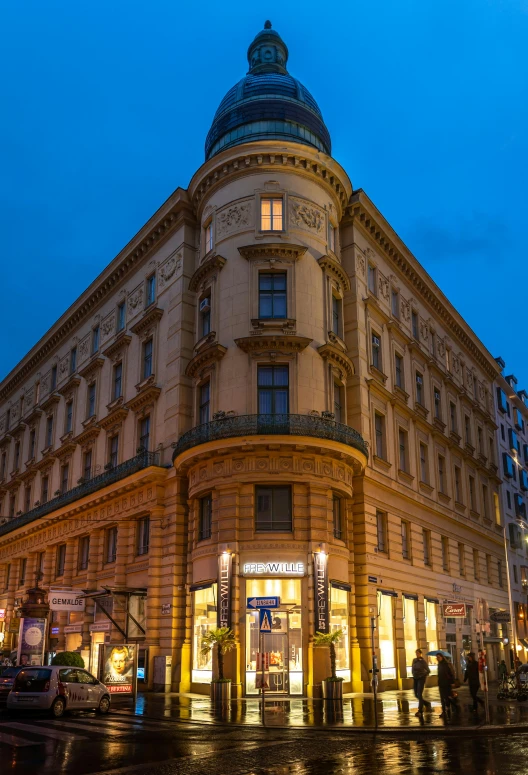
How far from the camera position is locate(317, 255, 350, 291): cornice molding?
1407 inches

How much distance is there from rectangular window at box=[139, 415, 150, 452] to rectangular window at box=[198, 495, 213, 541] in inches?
263

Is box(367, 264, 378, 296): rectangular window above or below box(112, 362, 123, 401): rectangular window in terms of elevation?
above

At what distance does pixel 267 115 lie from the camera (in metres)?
40.0

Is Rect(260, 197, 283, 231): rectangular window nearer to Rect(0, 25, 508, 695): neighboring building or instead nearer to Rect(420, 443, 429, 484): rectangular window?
Rect(0, 25, 508, 695): neighboring building

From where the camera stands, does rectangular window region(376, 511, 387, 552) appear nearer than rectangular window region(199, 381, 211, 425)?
No

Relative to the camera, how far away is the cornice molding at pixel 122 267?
40438mm

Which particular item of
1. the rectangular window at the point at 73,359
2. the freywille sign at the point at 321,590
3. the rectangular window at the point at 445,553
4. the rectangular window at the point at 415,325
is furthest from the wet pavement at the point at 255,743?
the rectangular window at the point at 73,359

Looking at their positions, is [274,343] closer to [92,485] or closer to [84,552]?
[92,485]

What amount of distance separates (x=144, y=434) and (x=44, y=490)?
1656 centimetres

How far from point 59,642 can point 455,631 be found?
2301cm

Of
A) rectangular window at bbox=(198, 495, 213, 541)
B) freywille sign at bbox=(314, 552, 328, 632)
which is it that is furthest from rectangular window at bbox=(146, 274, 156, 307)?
freywille sign at bbox=(314, 552, 328, 632)

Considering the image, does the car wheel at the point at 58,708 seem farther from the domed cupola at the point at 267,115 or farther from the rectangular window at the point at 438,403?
the rectangular window at the point at 438,403

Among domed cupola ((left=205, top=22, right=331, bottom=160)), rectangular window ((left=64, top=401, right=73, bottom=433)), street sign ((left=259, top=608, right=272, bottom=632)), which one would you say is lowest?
street sign ((left=259, top=608, right=272, bottom=632))

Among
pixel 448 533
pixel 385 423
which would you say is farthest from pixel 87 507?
pixel 448 533
